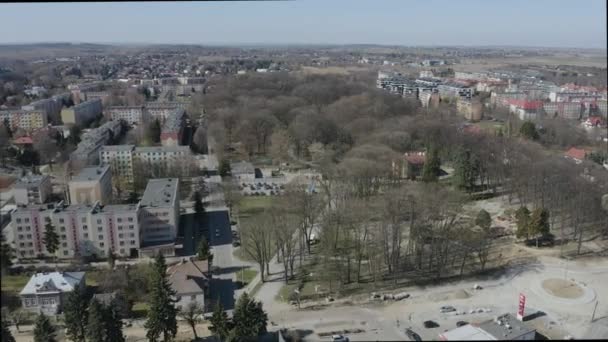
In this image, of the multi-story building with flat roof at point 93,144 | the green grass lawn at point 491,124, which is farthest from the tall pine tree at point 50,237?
the green grass lawn at point 491,124

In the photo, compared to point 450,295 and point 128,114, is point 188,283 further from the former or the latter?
point 128,114

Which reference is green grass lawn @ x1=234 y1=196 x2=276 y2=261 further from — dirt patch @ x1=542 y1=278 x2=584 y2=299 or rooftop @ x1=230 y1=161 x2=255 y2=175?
dirt patch @ x1=542 y1=278 x2=584 y2=299

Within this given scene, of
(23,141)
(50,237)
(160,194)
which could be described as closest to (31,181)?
(50,237)

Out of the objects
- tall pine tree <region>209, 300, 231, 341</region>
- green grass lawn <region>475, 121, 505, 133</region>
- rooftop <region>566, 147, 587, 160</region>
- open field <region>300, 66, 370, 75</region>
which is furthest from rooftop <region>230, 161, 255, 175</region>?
open field <region>300, 66, 370, 75</region>

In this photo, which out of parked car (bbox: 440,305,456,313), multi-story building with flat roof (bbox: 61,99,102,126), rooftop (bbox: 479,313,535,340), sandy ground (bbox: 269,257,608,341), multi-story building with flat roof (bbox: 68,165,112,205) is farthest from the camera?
multi-story building with flat roof (bbox: 61,99,102,126)

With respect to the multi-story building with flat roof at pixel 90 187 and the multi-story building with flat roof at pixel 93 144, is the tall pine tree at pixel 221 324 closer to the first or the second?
the multi-story building with flat roof at pixel 90 187

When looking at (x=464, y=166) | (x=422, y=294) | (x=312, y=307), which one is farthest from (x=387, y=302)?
(x=464, y=166)

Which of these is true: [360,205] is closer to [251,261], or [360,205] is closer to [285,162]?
[251,261]
